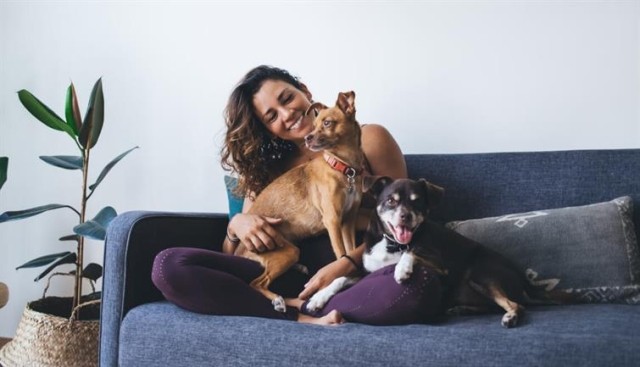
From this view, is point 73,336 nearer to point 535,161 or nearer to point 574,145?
point 535,161

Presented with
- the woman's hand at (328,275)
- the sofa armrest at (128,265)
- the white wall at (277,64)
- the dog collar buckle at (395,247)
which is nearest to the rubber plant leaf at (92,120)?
the white wall at (277,64)

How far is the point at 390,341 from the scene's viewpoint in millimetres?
1461

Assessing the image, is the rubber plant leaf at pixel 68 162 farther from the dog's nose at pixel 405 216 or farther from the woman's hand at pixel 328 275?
the dog's nose at pixel 405 216

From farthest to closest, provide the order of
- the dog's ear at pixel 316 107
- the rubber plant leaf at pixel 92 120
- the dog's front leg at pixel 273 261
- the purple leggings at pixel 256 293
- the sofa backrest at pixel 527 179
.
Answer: the rubber plant leaf at pixel 92 120, the dog's ear at pixel 316 107, the sofa backrest at pixel 527 179, the dog's front leg at pixel 273 261, the purple leggings at pixel 256 293

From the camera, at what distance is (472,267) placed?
6.01 feet

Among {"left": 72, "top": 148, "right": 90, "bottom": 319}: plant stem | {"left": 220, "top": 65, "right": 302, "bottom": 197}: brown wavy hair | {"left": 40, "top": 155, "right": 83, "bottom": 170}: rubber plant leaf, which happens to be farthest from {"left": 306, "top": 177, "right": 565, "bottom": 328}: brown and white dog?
{"left": 40, "top": 155, "right": 83, "bottom": 170}: rubber plant leaf

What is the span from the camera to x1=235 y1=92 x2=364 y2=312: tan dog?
2.11 metres

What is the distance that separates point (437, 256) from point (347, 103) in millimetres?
667

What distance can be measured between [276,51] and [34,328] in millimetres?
1641

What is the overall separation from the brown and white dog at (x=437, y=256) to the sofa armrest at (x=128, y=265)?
0.56 meters

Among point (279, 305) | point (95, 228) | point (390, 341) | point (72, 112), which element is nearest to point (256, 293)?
point (279, 305)

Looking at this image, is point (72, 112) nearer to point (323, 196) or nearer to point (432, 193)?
point (323, 196)

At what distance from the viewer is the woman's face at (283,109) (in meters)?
2.36

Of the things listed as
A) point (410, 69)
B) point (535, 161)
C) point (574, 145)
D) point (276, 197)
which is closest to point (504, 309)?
point (535, 161)
